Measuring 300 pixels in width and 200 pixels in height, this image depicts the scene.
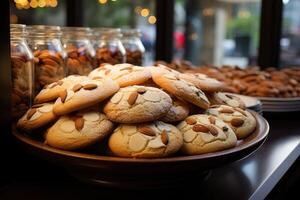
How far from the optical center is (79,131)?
782 millimetres

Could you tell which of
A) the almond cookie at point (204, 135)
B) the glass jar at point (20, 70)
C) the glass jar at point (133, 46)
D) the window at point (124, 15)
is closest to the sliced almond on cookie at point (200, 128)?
the almond cookie at point (204, 135)

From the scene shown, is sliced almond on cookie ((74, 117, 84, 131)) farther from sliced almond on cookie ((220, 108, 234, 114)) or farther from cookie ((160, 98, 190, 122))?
sliced almond on cookie ((220, 108, 234, 114))

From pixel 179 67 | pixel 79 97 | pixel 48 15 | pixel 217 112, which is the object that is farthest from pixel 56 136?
pixel 48 15

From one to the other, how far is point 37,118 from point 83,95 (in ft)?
0.41

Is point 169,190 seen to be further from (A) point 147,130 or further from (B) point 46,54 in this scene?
(B) point 46,54

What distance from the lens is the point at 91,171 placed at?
781mm

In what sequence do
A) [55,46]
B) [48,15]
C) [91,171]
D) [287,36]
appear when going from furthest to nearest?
[48,15] < [287,36] < [55,46] < [91,171]

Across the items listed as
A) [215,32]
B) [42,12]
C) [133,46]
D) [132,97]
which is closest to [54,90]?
[132,97]

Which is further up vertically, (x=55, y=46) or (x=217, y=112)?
(x=55, y=46)

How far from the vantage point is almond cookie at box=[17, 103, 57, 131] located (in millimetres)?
848

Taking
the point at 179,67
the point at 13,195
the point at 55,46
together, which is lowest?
the point at 13,195

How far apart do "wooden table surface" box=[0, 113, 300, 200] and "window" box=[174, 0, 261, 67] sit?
→ 73.4 inches

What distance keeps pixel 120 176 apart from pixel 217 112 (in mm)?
308

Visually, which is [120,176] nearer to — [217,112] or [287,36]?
[217,112]
